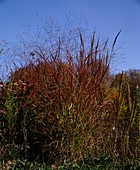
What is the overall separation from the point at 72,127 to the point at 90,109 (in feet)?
0.82

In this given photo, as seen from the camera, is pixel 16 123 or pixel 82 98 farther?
pixel 16 123

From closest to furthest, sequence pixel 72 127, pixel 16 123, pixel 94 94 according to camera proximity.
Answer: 1. pixel 72 127
2. pixel 94 94
3. pixel 16 123

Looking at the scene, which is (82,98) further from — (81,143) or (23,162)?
(23,162)

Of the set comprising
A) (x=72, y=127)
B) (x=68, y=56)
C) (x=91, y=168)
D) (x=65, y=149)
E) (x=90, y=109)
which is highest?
(x=68, y=56)

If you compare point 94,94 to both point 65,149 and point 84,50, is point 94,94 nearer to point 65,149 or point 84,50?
point 84,50

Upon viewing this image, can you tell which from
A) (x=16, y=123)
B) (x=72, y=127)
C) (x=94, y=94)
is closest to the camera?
(x=72, y=127)

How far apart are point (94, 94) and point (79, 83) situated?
0.19 m

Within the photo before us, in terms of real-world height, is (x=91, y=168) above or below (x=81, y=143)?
below

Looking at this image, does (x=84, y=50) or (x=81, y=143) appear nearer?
(x=81, y=143)

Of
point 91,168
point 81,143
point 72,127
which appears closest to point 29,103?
point 72,127

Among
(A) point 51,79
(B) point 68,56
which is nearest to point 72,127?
(A) point 51,79

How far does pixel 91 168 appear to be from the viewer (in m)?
1.77

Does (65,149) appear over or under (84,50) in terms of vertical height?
under

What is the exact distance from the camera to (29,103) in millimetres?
2012
